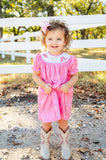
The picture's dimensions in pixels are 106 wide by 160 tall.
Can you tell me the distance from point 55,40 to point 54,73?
1.07ft

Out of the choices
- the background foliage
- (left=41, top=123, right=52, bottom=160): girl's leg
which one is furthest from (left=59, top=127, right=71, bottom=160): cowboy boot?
the background foliage

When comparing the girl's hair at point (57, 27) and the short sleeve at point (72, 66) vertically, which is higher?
the girl's hair at point (57, 27)

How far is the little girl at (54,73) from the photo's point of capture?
6.17 ft

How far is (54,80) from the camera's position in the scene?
1917mm

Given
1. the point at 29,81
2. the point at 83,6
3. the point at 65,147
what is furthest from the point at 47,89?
the point at 83,6

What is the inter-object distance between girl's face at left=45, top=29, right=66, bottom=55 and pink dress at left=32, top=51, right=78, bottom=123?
0.24 ft

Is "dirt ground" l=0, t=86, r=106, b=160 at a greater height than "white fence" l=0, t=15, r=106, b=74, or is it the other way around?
"white fence" l=0, t=15, r=106, b=74

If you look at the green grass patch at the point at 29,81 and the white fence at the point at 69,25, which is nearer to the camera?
the white fence at the point at 69,25

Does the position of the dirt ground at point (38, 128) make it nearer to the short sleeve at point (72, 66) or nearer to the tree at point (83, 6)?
the short sleeve at point (72, 66)

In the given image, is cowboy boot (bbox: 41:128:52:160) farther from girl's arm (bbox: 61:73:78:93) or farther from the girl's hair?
the girl's hair

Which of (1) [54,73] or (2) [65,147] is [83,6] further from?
(2) [65,147]

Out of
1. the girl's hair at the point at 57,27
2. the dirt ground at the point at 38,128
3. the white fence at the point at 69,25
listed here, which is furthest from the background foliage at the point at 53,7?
the girl's hair at the point at 57,27

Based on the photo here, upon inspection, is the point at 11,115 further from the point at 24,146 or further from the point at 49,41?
the point at 49,41

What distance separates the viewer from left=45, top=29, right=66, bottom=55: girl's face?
1.86 meters
